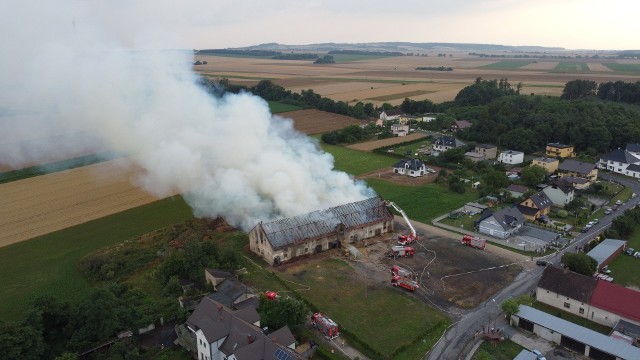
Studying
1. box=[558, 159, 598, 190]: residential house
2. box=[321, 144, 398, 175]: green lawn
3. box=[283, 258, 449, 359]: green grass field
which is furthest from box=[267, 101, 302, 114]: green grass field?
box=[283, 258, 449, 359]: green grass field

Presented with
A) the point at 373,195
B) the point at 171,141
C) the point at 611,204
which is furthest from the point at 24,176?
the point at 611,204

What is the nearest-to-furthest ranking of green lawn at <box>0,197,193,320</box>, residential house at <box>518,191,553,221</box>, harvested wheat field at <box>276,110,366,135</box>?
green lawn at <box>0,197,193,320</box>
residential house at <box>518,191,553,221</box>
harvested wheat field at <box>276,110,366,135</box>

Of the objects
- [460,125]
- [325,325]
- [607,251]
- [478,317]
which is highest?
[460,125]

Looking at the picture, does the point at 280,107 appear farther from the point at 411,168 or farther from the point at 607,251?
the point at 607,251

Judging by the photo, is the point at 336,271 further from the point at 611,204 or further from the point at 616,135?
the point at 616,135

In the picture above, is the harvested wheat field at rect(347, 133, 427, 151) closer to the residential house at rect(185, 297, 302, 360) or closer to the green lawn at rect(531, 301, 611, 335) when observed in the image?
the green lawn at rect(531, 301, 611, 335)

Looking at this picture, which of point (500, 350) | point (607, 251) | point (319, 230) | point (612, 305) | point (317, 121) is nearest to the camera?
point (500, 350)

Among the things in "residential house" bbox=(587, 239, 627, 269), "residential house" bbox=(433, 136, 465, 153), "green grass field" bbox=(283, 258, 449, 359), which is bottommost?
"green grass field" bbox=(283, 258, 449, 359)

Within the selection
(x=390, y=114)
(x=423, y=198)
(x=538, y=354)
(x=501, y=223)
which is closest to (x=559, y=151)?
(x=423, y=198)
